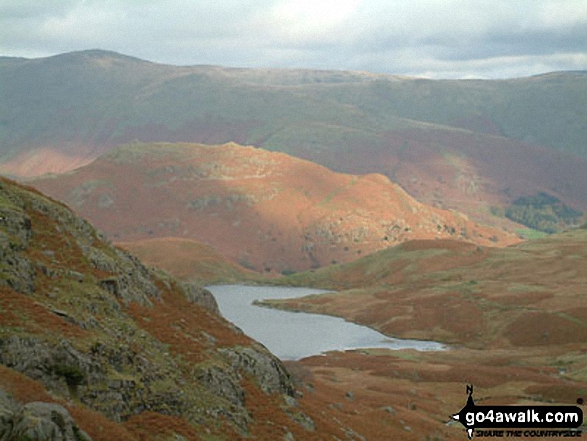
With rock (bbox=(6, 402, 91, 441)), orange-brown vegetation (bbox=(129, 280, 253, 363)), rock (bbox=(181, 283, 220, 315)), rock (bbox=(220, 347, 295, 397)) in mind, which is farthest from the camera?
rock (bbox=(181, 283, 220, 315))

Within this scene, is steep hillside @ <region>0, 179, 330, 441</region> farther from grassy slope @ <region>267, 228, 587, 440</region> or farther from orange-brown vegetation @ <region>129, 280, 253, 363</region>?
grassy slope @ <region>267, 228, 587, 440</region>

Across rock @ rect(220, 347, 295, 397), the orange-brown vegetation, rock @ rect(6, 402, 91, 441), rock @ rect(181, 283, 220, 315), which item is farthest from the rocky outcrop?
rock @ rect(181, 283, 220, 315)

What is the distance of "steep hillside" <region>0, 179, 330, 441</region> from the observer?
3681 cm

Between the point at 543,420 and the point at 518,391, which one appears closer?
the point at 543,420

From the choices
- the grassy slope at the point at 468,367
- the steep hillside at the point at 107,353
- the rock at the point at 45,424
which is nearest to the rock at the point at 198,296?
the steep hillside at the point at 107,353

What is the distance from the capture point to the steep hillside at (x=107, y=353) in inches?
1449

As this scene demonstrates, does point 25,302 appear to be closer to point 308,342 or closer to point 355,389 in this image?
point 355,389

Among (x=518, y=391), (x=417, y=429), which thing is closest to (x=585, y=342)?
(x=518, y=391)

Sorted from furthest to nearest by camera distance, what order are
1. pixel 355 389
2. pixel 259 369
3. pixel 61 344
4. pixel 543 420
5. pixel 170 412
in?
pixel 355 389
pixel 543 420
pixel 259 369
pixel 170 412
pixel 61 344

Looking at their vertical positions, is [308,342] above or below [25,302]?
below

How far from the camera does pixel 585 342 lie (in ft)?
520

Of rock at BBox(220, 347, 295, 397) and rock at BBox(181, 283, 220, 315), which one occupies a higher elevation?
rock at BBox(181, 283, 220, 315)

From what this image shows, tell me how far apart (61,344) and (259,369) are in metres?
20.0

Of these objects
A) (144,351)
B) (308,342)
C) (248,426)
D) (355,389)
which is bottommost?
(308,342)
